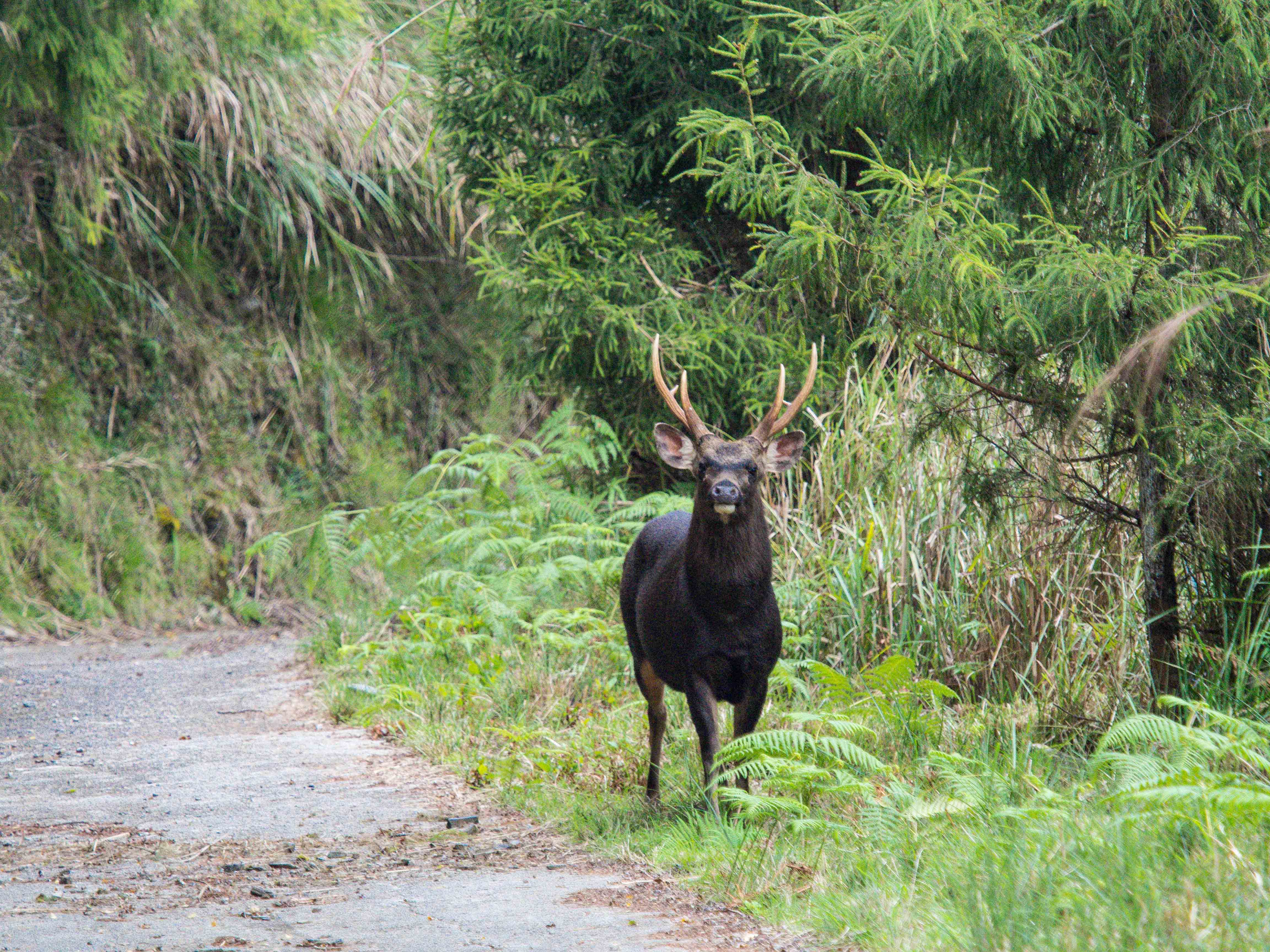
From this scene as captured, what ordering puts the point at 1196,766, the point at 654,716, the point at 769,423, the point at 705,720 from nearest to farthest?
the point at 1196,766
the point at 705,720
the point at 769,423
the point at 654,716

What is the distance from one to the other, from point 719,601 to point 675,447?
2.56 feet

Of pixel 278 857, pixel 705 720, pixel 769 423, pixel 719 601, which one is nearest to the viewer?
pixel 278 857

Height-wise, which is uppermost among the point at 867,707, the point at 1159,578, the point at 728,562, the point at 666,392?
the point at 666,392

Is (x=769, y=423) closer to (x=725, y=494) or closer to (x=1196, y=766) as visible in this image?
(x=725, y=494)

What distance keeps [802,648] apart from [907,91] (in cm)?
273

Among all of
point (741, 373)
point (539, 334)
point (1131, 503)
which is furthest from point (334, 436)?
point (1131, 503)

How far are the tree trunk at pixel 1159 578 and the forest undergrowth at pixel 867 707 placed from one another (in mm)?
104

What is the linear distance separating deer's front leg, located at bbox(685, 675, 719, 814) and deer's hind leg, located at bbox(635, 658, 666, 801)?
0.30m

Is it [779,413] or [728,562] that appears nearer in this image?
[728,562]

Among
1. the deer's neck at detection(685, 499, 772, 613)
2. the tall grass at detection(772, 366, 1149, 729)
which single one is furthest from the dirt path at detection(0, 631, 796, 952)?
the tall grass at detection(772, 366, 1149, 729)

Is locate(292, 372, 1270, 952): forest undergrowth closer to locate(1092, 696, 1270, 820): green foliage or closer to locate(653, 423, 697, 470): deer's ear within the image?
locate(1092, 696, 1270, 820): green foliage

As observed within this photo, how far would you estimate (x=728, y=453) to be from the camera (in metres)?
4.61

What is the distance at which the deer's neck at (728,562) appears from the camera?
14.8ft

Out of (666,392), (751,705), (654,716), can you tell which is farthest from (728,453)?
(654,716)
